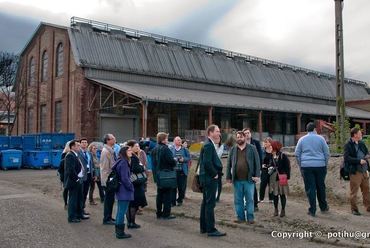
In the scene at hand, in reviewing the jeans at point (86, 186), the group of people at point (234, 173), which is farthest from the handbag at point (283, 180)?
the jeans at point (86, 186)

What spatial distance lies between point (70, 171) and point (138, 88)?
828 inches

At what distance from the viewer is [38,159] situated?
24.8 metres

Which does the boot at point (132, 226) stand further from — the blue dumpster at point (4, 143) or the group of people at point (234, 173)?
the blue dumpster at point (4, 143)

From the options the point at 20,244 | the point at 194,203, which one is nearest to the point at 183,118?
the point at 194,203

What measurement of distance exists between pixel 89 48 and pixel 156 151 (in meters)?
23.8

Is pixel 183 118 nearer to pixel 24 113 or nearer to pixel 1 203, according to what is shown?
pixel 24 113

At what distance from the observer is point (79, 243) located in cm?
723

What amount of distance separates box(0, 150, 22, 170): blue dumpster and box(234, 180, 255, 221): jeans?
18936mm

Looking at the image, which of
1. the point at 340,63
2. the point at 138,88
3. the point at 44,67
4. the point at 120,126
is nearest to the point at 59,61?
the point at 44,67

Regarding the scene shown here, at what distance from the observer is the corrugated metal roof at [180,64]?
31750 millimetres

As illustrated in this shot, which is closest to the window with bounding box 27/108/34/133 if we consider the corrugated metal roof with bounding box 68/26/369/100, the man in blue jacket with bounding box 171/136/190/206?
the corrugated metal roof with bounding box 68/26/369/100

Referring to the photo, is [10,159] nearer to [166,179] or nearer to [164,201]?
[164,201]

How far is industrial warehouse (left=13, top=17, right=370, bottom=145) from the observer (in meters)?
30.7

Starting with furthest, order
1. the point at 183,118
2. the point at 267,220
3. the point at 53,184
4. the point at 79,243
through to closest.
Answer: the point at 183,118, the point at 53,184, the point at 267,220, the point at 79,243
